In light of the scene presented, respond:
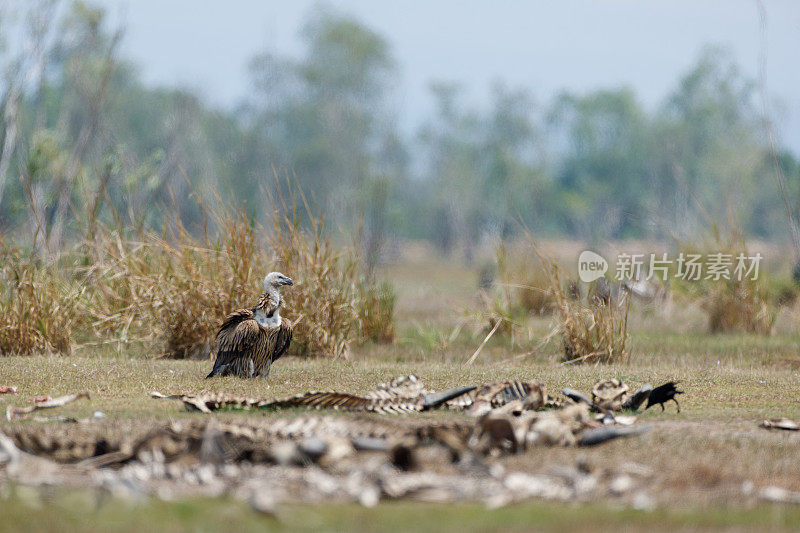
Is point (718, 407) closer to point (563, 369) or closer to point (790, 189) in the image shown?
point (563, 369)

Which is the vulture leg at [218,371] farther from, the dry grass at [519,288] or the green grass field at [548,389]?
the dry grass at [519,288]

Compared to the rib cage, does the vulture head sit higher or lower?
higher

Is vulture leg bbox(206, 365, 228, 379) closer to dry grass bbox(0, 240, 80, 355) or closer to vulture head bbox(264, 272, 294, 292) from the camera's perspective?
vulture head bbox(264, 272, 294, 292)

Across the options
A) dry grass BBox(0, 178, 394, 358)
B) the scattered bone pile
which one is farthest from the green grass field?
dry grass BBox(0, 178, 394, 358)

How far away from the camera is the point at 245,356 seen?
683 centimetres

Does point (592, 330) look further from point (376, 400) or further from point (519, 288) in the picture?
point (519, 288)

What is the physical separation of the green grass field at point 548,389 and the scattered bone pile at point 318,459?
102 millimetres

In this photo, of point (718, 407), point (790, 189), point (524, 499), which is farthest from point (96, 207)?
point (790, 189)

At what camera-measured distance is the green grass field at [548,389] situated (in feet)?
10.8

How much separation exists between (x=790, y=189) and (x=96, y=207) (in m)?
51.3

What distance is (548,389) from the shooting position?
6.53 m

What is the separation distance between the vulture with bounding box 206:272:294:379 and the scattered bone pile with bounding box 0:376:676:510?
6.19 ft

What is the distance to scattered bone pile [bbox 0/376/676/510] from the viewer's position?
11.9 feet

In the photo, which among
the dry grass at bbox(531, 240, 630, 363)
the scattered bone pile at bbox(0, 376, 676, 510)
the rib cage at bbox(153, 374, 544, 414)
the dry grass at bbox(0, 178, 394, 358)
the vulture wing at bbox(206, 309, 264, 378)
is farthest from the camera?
the dry grass at bbox(0, 178, 394, 358)
